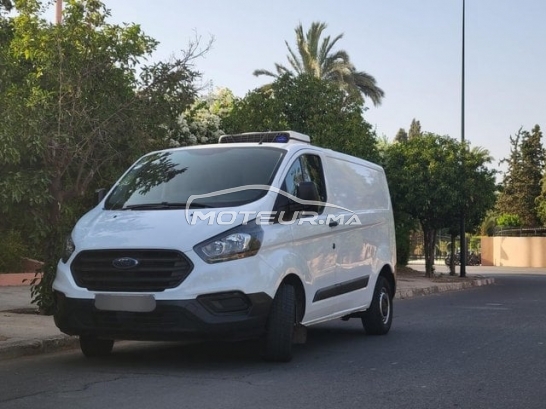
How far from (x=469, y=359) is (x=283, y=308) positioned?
2011mm

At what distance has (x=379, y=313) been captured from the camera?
9.90 m

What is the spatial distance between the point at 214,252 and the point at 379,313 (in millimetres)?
3606

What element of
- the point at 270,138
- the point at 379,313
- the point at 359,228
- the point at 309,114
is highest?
the point at 309,114

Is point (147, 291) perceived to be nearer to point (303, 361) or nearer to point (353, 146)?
point (303, 361)

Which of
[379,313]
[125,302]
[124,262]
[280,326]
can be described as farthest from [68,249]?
[379,313]

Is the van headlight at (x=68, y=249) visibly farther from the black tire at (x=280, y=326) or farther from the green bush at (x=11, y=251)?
the green bush at (x=11, y=251)

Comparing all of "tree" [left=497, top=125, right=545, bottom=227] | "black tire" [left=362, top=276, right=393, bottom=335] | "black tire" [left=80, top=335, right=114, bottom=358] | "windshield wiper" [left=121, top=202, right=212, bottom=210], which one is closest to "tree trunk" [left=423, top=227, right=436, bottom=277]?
"black tire" [left=362, top=276, right=393, bottom=335]

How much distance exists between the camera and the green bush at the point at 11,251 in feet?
55.6

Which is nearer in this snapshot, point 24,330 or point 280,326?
point 280,326

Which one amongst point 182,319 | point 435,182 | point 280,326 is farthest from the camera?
point 435,182

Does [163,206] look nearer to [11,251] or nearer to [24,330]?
[24,330]

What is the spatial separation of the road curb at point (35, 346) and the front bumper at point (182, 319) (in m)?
1.12

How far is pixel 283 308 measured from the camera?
7.29 metres

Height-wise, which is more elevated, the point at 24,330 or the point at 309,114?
the point at 309,114
